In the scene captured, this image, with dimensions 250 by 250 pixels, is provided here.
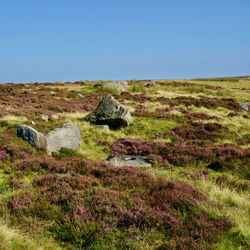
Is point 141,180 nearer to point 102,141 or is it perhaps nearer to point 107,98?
point 102,141

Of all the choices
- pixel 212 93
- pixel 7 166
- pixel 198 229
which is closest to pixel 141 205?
pixel 198 229

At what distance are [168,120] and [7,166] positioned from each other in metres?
15.4

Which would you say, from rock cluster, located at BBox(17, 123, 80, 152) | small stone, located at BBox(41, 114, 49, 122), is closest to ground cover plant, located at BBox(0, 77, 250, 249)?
rock cluster, located at BBox(17, 123, 80, 152)

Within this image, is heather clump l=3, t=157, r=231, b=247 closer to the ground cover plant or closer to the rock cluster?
Result: the ground cover plant

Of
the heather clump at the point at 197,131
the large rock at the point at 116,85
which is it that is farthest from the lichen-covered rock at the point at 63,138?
the large rock at the point at 116,85

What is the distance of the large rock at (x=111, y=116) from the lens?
688 inches

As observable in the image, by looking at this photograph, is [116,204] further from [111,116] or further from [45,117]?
[45,117]

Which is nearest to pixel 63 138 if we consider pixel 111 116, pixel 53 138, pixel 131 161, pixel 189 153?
pixel 53 138

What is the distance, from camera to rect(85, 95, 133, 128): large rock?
→ 17.5 meters

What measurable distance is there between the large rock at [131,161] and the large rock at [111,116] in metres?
6.11

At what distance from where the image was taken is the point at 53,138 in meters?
11.5

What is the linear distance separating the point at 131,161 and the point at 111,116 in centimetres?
702

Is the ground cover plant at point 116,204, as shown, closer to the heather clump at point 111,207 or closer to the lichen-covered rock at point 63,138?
the heather clump at point 111,207

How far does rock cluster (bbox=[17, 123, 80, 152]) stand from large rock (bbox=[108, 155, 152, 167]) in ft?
8.71
